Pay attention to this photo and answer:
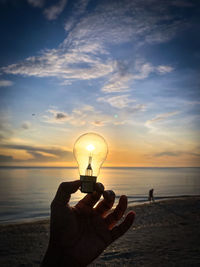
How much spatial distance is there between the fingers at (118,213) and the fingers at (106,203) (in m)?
0.08

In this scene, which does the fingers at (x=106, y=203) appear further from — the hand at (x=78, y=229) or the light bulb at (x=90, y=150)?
the light bulb at (x=90, y=150)

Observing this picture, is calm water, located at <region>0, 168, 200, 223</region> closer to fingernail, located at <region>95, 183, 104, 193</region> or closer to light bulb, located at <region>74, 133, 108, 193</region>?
light bulb, located at <region>74, 133, 108, 193</region>

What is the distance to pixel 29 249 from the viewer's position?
9164 millimetres

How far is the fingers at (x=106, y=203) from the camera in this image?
2.36 meters

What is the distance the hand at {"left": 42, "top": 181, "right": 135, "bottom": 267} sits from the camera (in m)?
2.24

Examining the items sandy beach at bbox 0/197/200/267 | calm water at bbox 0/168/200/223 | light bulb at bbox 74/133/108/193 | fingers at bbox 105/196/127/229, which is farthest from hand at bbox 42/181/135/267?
calm water at bbox 0/168/200/223

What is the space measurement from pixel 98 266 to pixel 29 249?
359cm

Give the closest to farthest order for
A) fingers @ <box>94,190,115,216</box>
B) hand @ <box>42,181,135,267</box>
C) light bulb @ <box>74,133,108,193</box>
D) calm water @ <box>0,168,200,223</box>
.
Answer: hand @ <box>42,181,135,267</box>, fingers @ <box>94,190,115,216</box>, light bulb @ <box>74,133,108,193</box>, calm water @ <box>0,168,200,223</box>

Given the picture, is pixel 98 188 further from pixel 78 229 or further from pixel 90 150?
pixel 90 150

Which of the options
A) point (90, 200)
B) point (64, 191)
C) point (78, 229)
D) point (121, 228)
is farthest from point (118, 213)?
point (64, 191)

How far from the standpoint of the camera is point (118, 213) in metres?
2.49

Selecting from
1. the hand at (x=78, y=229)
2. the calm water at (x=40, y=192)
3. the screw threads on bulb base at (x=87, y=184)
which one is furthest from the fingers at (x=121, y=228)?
the calm water at (x=40, y=192)

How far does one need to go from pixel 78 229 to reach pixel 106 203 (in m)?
0.41

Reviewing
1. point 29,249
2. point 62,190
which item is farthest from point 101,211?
point 29,249
